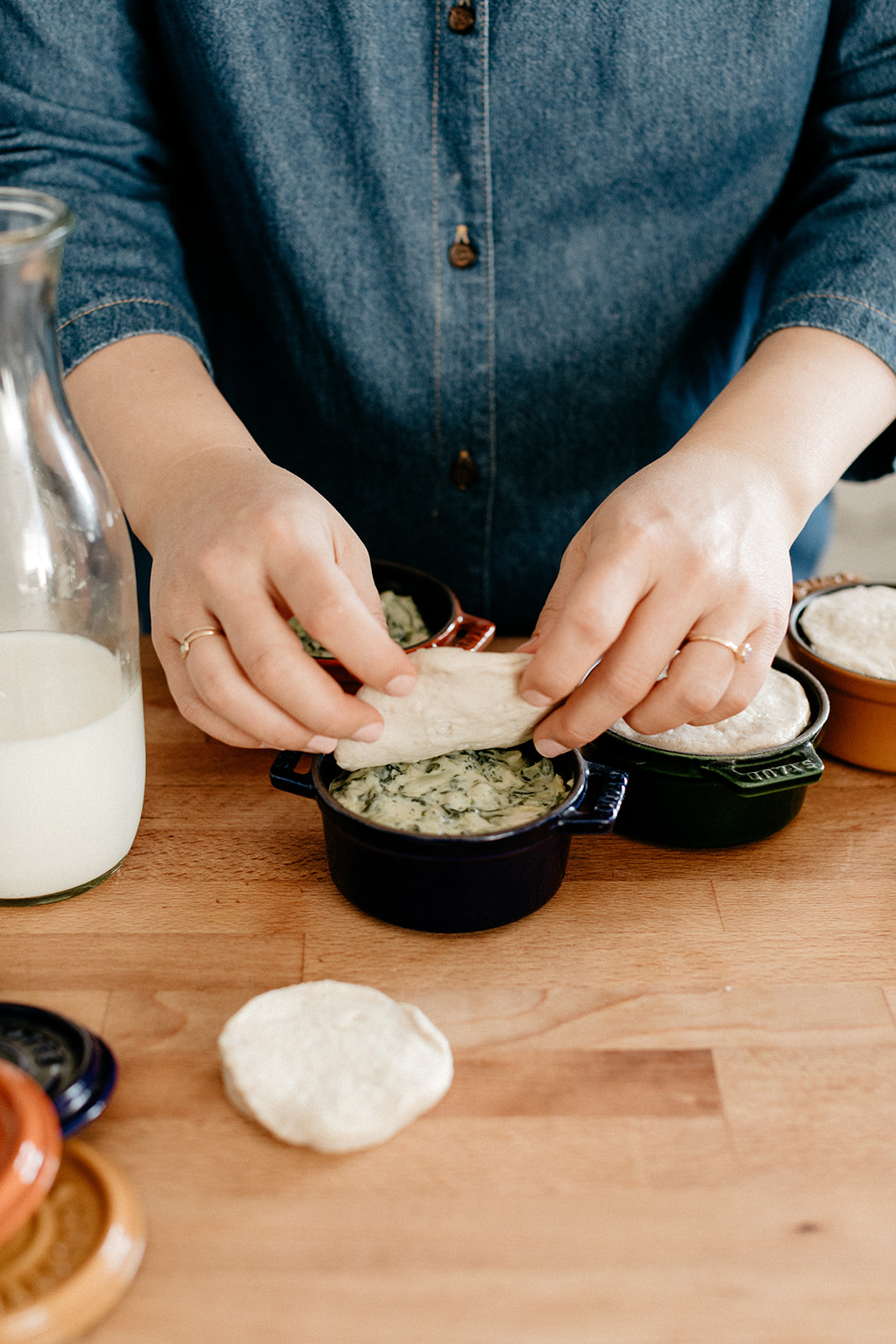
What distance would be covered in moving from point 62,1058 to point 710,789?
0.67 m

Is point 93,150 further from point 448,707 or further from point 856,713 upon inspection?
point 856,713

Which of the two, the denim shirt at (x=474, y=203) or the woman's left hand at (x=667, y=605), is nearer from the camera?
the woman's left hand at (x=667, y=605)

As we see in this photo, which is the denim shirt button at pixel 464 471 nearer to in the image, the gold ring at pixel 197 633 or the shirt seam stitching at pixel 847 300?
the shirt seam stitching at pixel 847 300

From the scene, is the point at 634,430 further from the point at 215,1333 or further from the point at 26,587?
the point at 215,1333

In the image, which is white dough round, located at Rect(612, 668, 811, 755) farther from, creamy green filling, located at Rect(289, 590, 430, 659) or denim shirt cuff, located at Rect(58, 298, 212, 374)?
denim shirt cuff, located at Rect(58, 298, 212, 374)

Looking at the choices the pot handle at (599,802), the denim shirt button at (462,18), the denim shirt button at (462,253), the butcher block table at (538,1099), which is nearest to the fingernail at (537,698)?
the pot handle at (599,802)

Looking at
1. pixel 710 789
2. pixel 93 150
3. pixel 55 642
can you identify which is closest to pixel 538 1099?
pixel 710 789

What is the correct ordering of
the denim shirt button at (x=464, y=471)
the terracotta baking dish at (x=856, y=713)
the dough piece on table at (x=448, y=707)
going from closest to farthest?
the dough piece on table at (x=448, y=707) < the terracotta baking dish at (x=856, y=713) < the denim shirt button at (x=464, y=471)

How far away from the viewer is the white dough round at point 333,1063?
0.83 m

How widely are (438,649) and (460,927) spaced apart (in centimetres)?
27

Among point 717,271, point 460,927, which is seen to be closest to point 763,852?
point 460,927

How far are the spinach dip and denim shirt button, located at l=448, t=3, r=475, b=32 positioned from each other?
927mm

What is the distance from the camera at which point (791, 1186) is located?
2.68 ft

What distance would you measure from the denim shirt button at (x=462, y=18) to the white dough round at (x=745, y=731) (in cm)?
91
